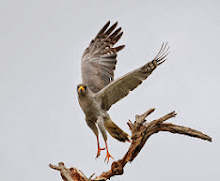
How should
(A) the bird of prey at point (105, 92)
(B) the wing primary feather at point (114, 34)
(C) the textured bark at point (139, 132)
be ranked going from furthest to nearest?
(B) the wing primary feather at point (114, 34) → (A) the bird of prey at point (105, 92) → (C) the textured bark at point (139, 132)

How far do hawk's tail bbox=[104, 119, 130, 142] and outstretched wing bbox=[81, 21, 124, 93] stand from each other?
127 cm

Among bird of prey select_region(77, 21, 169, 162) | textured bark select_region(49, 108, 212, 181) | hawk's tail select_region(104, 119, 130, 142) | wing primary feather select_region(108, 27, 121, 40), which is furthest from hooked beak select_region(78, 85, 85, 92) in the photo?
wing primary feather select_region(108, 27, 121, 40)

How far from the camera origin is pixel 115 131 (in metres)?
10.8

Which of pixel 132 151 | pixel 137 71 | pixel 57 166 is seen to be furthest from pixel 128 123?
pixel 57 166

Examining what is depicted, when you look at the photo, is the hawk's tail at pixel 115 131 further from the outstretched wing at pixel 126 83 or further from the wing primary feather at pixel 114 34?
the wing primary feather at pixel 114 34

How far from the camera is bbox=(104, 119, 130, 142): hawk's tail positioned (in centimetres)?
1067

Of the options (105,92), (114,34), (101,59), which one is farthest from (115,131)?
(114,34)

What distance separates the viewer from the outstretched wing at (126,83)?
33.3 feet

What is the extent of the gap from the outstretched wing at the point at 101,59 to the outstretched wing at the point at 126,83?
3.56 feet

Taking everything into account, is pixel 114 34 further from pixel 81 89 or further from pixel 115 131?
pixel 115 131

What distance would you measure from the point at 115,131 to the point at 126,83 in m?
1.26

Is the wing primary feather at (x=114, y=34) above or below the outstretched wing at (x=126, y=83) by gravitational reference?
above

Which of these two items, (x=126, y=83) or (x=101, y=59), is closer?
(x=126, y=83)

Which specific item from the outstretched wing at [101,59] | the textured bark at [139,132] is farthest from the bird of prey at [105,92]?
the textured bark at [139,132]
